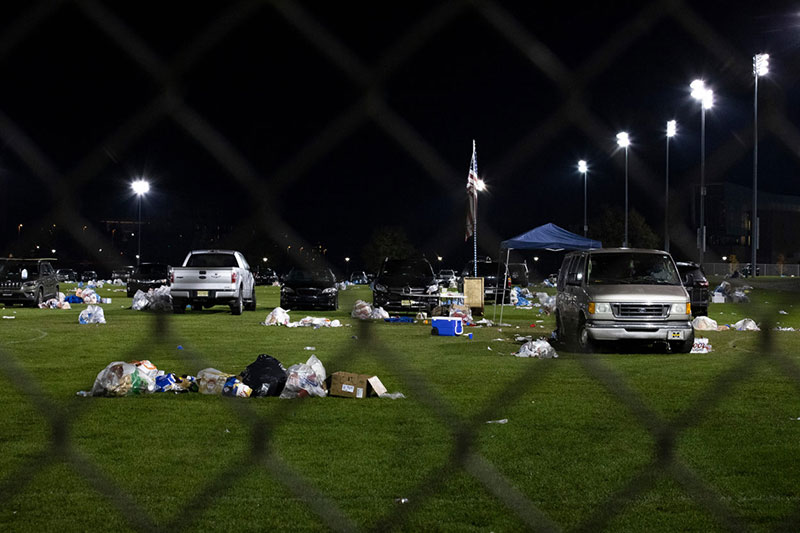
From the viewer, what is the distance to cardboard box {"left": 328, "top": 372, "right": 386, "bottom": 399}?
8.77m

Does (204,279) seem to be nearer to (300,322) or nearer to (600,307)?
(300,322)

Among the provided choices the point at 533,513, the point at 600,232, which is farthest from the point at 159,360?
the point at 600,232

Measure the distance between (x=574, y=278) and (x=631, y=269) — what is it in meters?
1.09

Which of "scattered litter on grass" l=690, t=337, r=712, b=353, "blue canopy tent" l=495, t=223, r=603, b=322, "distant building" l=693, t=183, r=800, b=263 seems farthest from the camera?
"distant building" l=693, t=183, r=800, b=263

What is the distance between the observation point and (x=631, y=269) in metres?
15.5

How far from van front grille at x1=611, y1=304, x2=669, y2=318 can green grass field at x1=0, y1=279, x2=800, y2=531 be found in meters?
2.15

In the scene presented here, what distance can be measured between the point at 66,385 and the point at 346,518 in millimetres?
6232

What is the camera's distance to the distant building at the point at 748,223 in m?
37.8

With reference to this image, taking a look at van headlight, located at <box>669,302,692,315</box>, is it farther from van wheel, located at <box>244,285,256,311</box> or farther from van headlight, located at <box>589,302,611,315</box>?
van wheel, located at <box>244,285,256,311</box>

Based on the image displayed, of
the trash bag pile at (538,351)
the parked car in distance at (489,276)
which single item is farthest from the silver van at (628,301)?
the parked car in distance at (489,276)

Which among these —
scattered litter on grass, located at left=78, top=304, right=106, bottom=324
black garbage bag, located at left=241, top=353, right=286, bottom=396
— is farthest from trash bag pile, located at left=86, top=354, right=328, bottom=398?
scattered litter on grass, located at left=78, top=304, right=106, bottom=324

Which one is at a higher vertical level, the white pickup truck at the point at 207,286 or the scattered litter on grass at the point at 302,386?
the white pickup truck at the point at 207,286

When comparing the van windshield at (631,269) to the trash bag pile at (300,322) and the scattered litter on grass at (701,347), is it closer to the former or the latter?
the scattered litter on grass at (701,347)

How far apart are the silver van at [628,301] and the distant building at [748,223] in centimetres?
1913
